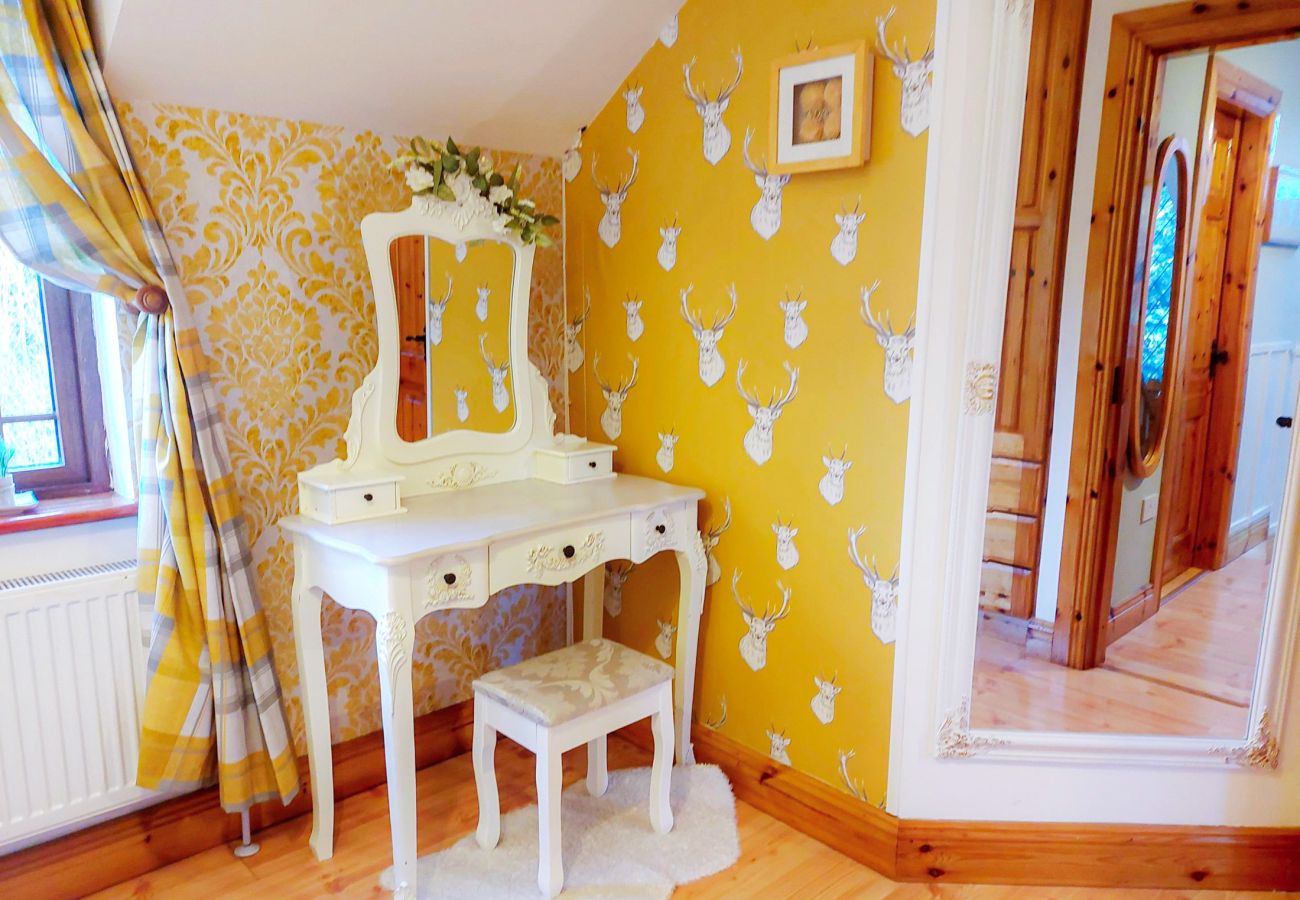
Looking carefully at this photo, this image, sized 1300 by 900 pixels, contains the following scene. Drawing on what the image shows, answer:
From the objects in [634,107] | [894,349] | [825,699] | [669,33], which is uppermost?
[669,33]

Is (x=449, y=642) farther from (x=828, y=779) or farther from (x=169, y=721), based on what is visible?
(x=828, y=779)

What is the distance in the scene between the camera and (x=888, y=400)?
6.39 feet

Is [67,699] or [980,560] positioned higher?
[980,560]

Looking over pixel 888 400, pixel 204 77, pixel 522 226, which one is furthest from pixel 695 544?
pixel 204 77

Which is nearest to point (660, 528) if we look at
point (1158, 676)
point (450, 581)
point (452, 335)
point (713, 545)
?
point (713, 545)

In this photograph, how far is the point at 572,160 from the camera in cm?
254

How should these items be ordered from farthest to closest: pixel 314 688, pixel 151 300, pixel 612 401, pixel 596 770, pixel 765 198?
pixel 612 401 < pixel 596 770 < pixel 765 198 < pixel 314 688 < pixel 151 300

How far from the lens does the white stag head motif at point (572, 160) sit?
251 cm

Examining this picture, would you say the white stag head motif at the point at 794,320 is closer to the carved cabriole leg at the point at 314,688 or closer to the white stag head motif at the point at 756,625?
the white stag head motif at the point at 756,625

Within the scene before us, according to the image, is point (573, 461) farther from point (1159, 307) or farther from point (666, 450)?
point (1159, 307)

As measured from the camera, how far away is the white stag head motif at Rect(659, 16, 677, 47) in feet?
7.36

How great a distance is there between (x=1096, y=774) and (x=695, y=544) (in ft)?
3.36

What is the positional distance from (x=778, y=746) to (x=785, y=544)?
524mm

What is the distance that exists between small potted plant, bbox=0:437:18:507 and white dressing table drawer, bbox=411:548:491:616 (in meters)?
0.83
